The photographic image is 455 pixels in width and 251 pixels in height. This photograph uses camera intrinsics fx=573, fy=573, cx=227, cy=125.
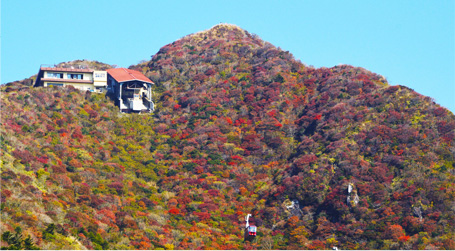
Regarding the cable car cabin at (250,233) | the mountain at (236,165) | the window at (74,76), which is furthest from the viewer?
the window at (74,76)

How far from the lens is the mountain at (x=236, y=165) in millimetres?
65875

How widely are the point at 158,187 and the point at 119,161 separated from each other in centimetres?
776

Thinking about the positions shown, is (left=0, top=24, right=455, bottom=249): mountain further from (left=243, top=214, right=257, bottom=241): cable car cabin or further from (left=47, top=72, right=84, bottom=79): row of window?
(left=47, top=72, right=84, bottom=79): row of window

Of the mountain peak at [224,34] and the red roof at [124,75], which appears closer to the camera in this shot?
the red roof at [124,75]

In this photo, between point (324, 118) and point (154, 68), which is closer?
point (324, 118)

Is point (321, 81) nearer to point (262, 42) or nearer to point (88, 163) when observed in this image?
point (262, 42)

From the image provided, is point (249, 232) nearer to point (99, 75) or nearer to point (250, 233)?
point (250, 233)

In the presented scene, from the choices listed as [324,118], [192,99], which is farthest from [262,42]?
[324,118]

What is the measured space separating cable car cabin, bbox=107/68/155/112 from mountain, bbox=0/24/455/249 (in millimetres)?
2311

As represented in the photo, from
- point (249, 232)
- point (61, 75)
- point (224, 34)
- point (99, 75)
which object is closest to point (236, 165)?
point (249, 232)

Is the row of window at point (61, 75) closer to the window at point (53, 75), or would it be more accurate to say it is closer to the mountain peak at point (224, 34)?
the window at point (53, 75)

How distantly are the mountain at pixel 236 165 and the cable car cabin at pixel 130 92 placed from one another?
7.58 feet

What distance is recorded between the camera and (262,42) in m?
138

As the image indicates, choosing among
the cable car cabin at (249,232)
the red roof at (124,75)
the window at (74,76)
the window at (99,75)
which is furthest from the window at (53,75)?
the cable car cabin at (249,232)
